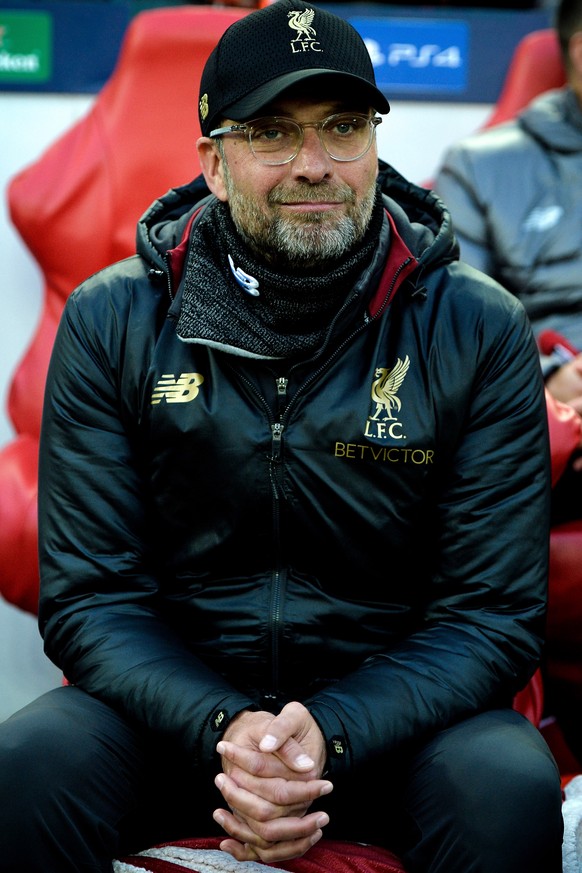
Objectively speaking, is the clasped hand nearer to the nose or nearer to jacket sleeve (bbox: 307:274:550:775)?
jacket sleeve (bbox: 307:274:550:775)

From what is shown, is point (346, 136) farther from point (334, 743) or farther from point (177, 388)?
point (334, 743)

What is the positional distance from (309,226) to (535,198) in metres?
1.08

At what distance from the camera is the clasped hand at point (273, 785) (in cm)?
141

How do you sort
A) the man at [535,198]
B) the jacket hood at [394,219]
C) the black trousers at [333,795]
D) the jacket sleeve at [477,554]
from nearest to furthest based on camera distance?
1. the black trousers at [333,795]
2. the jacket sleeve at [477,554]
3. the jacket hood at [394,219]
4. the man at [535,198]

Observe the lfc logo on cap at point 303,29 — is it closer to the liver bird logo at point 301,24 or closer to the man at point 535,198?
the liver bird logo at point 301,24

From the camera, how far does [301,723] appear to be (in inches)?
57.1

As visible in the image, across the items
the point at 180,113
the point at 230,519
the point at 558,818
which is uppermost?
the point at 180,113

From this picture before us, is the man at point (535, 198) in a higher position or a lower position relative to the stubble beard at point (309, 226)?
lower

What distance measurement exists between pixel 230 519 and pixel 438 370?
36 centimetres

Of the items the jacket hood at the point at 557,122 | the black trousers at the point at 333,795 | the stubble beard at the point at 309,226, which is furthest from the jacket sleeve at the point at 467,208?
the black trousers at the point at 333,795

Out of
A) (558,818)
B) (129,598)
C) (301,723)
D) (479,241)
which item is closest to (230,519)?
(129,598)

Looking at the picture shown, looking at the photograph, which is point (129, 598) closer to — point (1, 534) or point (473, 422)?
point (473, 422)

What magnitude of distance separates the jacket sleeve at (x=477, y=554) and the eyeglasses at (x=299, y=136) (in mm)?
267

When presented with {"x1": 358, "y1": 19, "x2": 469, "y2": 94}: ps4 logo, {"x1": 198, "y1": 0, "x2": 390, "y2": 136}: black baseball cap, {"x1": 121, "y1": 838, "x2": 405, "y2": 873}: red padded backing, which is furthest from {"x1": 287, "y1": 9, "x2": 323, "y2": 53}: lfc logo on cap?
{"x1": 358, "y1": 19, "x2": 469, "y2": 94}: ps4 logo
